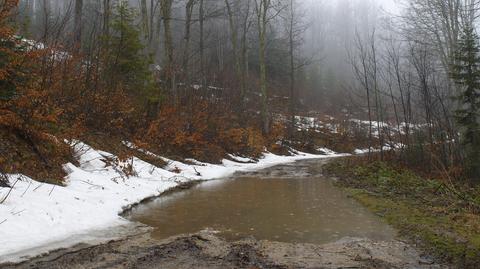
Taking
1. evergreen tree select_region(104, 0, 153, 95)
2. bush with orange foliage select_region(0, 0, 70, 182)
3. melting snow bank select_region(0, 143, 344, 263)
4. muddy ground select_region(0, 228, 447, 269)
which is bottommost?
muddy ground select_region(0, 228, 447, 269)

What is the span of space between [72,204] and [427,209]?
235 inches

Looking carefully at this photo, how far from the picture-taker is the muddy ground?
177 inches

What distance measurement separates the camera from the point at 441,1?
20.2 meters

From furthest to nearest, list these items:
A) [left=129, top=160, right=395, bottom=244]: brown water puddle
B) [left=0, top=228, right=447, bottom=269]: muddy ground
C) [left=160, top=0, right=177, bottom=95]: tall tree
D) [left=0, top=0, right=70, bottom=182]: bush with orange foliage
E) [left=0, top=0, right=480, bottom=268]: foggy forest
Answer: [left=160, top=0, right=177, bottom=95]: tall tree < [left=0, top=0, right=70, bottom=182]: bush with orange foliage < [left=129, top=160, right=395, bottom=244]: brown water puddle < [left=0, top=0, right=480, bottom=268]: foggy forest < [left=0, top=228, right=447, bottom=269]: muddy ground

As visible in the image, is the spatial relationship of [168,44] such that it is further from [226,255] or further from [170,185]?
[226,255]

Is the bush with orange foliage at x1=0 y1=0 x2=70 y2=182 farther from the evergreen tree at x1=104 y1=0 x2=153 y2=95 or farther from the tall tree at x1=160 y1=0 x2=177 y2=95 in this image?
the tall tree at x1=160 y1=0 x2=177 y2=95

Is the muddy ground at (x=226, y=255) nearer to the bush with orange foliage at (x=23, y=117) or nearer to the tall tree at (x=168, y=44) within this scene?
the bush with orange foliage at (x=23, y=117)

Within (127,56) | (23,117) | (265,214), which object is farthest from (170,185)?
(127,56)

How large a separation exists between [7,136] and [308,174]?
10043 millimetres

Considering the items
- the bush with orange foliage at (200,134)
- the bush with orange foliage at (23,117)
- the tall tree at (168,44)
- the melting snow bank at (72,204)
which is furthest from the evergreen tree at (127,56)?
the bush with orange foliage at (23,117)

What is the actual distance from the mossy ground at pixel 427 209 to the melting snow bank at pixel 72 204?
4.32 metres

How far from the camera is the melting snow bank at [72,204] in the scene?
5.05 metres

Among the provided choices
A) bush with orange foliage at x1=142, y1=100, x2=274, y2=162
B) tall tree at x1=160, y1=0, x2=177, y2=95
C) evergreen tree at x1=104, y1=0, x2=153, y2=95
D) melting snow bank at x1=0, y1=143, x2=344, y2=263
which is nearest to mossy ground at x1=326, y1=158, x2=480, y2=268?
melting snow bank at x1=0, y1=143, x2=344, y2=263

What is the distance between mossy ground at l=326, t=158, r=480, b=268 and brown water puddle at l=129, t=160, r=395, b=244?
37cm
